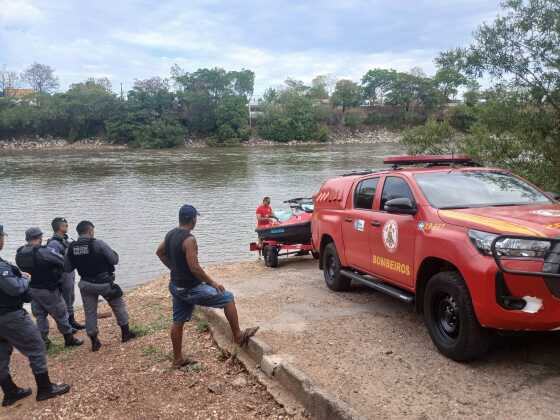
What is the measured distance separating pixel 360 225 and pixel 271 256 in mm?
5409

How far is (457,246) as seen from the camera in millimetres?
4582

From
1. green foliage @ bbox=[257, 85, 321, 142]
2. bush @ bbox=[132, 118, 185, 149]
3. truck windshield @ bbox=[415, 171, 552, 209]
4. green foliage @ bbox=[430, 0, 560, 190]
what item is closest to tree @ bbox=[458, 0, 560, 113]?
green foliage @ bbox=[430, 0, 560, 190]

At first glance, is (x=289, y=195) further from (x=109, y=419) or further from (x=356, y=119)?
(x=356, y=119)

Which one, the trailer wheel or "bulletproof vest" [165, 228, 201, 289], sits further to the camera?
the trailer wheel

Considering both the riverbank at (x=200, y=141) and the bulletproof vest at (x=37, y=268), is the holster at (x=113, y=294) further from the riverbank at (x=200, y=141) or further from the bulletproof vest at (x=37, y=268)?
the riverbank at (x=200, y=141)

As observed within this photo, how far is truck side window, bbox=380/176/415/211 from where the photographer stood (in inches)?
229

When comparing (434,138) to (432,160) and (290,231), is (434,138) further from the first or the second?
(432,160)

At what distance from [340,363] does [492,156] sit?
7.81 metres

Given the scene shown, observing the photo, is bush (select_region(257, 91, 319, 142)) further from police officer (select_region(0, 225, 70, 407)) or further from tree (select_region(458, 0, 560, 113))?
police officer (select_region(0, 225, 70, 407))

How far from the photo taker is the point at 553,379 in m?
4.40

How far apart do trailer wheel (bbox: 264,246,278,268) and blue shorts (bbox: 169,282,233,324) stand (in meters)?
6.14

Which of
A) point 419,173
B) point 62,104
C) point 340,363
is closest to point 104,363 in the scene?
point 340,363

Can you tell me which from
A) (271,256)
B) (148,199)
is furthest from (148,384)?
(148,199)

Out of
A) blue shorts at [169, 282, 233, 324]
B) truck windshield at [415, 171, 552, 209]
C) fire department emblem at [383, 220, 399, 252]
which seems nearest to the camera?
truck windshield at [415, 171, 552, 209]
